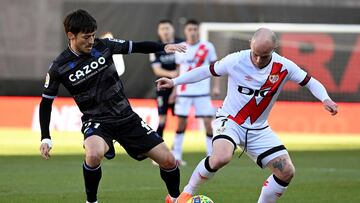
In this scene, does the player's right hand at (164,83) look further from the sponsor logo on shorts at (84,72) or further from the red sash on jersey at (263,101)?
the red sash on jersey at (263,101)

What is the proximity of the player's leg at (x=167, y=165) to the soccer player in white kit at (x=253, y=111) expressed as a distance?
0.83 ft

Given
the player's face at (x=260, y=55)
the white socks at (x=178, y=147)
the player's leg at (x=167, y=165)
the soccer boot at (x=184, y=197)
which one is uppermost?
the player's face at (x=260, y=55)

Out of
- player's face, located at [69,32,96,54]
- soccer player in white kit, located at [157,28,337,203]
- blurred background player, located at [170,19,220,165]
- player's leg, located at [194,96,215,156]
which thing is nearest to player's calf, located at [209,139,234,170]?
soccer player in white kit, located at [157,28,337,203]

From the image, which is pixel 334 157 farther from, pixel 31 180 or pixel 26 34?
pixel 26 34

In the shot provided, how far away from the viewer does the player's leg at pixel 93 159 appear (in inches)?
345

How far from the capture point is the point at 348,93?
23.6 meters

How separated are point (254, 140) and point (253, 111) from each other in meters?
0.29

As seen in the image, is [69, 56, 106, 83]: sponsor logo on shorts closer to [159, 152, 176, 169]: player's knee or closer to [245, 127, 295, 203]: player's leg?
[159, 152, 176, 169]: player's knee

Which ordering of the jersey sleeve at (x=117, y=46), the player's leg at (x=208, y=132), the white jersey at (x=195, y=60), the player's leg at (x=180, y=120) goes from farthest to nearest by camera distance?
the white jersey at (x=195, y=60), the player's leg at (x=208, y=132), the player's leg at (x=180, y=120), the jersey sleeve at (x=117, y=46)

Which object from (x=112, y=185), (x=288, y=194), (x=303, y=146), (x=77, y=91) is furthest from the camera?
(x=303, y=146)

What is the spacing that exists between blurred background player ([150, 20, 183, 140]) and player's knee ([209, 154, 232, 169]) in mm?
6667

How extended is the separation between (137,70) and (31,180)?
11.3 meters

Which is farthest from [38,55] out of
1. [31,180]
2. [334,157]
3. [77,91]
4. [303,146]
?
[77,91]

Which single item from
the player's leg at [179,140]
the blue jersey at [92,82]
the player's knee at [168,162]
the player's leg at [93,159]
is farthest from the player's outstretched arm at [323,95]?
the player's leg at [179,140]
